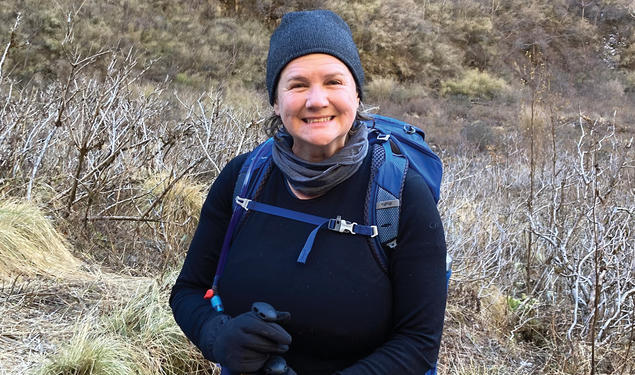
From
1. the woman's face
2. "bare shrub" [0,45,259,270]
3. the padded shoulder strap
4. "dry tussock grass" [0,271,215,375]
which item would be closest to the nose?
the woman's face

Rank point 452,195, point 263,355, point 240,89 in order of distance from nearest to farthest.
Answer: point 263,355 < point 452,195 < point 240,89

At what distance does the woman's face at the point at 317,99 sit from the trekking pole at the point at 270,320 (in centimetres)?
42

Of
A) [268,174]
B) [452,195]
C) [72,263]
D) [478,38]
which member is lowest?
[478,38]

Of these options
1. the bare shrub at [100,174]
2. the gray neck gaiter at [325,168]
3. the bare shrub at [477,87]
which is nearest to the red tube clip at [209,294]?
the gray neck gaiter at [325,168]

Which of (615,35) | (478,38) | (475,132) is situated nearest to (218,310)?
(475,132)

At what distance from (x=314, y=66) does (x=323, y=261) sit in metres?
0.48

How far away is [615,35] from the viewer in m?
27.7

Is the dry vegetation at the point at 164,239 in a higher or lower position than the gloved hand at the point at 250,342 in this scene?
lower

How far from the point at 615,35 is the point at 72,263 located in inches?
1152

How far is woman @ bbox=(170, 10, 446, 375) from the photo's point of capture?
1.38 metres

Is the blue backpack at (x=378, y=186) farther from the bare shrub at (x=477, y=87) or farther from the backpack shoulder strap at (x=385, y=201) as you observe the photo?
the bare shrub at (x=477, y=87)

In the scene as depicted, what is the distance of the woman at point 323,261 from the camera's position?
1379 millimetres

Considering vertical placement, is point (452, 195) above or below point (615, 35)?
above

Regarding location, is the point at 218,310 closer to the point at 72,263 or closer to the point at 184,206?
the point at 72,263
